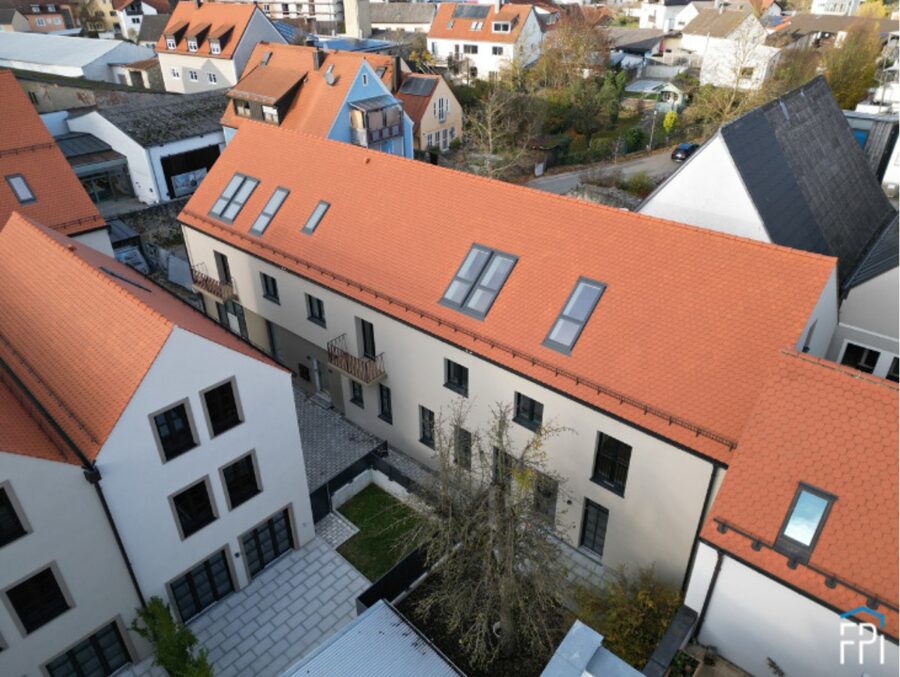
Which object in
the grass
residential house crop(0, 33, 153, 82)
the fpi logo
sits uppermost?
residential house crop(0, 33, 153, 82)

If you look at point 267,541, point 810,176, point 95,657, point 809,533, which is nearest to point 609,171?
point 810,176

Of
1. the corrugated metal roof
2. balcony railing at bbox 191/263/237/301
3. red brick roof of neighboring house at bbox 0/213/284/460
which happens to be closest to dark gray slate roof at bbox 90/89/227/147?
balcony railing at bbox 191/263/237/301

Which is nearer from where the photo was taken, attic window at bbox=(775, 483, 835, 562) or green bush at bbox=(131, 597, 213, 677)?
attic window at bbox=(775, 483, 835, 562)

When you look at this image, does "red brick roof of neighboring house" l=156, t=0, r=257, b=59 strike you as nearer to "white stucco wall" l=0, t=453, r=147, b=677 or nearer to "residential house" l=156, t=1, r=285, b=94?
"residential house" l=156, t=1, r=285, b=94

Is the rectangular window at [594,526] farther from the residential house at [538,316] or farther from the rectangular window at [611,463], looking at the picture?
the rectangular window at [611,463]

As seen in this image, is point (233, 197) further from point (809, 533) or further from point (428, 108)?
point (428, 108)

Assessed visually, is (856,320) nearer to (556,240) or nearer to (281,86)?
(556,240)

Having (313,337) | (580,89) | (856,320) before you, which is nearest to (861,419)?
(856,320)

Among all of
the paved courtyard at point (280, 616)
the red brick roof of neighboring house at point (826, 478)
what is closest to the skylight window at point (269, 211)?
the paved courtyard at point (280, 616)
